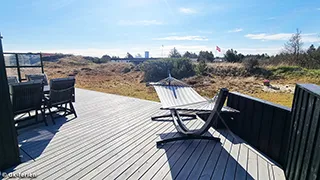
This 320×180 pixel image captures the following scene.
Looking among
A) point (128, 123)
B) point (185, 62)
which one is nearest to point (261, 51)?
point (185, 62)

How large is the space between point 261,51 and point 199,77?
1819 cm

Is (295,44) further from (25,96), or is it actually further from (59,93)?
(25,96)

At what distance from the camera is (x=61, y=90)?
3906mm

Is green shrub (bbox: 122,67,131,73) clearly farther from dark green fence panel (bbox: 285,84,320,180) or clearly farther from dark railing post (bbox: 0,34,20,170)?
dark green fence panel (bbox: 285,84,320,180)

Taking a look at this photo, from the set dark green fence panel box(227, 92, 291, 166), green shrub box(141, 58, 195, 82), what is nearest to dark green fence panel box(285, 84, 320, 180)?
dark green fence panel box(227, 92, 291, 166)

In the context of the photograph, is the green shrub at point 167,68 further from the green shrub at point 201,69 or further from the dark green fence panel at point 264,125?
the dark green fence panel at point 264,125

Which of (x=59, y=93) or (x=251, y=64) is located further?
(x=251, y=64)

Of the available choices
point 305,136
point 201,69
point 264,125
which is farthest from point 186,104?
point 201,69

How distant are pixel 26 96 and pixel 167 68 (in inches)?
384

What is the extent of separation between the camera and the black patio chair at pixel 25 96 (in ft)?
9.97

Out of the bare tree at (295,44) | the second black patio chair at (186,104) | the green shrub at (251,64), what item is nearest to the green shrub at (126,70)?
the green shrub at (251,64)

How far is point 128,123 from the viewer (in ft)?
12.7

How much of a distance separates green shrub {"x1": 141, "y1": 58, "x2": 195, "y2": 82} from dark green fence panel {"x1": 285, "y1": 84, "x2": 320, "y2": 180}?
34.9 feet

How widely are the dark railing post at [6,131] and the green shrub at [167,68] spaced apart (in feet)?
34.0
